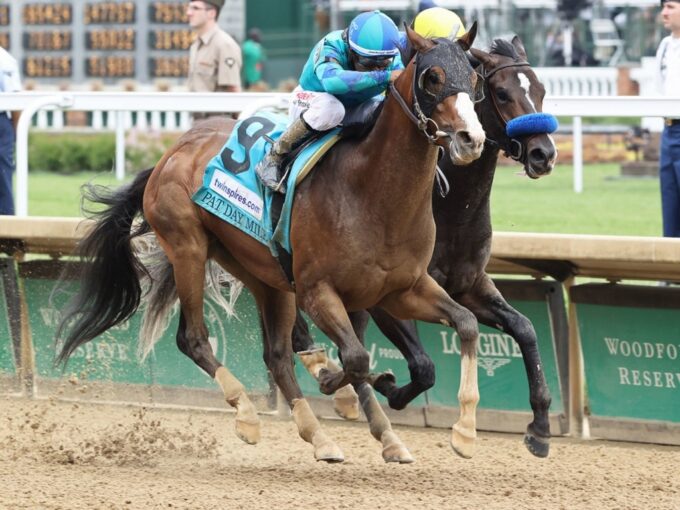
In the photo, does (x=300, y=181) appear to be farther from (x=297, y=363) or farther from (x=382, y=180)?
(x=297, y=363)

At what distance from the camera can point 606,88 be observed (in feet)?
55.2

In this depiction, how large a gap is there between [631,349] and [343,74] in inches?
83.7

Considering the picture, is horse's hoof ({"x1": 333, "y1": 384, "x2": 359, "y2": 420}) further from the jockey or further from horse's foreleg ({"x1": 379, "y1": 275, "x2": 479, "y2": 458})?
the jockey

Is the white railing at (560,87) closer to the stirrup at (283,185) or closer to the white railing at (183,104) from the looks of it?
the white railing at (183,104)

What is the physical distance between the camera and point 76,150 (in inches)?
659

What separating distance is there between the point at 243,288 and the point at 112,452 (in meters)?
1.36

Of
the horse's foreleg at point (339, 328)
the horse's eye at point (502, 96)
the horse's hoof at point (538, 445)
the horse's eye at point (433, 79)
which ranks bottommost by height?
the horse's hoof at point (538, 445)

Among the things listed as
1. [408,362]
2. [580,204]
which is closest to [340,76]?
[408,362]

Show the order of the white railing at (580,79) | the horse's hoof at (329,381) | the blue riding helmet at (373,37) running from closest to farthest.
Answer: the blue riding helmet at (373,37), the horse's hoof at (329,381), the white railing at (580,79)

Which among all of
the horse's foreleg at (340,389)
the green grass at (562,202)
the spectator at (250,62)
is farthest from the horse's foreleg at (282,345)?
the spectator at (250,62)

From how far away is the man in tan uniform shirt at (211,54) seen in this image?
9102mm

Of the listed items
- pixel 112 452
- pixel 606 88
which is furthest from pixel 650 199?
pixel 112 452

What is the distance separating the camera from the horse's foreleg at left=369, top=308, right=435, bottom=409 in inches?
222

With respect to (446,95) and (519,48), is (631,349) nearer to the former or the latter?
(519,48)
